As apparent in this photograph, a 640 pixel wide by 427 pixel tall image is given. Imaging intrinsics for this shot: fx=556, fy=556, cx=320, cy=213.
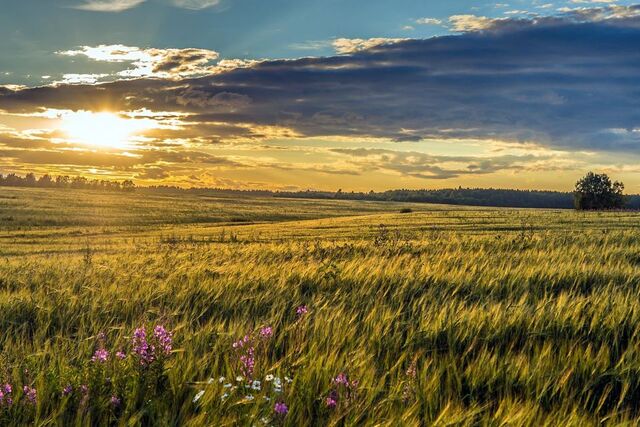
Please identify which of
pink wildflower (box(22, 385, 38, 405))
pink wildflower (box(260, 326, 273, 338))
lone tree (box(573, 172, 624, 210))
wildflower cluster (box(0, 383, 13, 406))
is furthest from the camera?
lone tree (box(573, 172, 624, 210))

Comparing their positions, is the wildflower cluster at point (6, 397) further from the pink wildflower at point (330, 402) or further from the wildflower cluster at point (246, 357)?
the pink wildflower at point (330, 402)

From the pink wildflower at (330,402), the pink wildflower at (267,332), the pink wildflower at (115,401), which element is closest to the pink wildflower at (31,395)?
the pink wildflower at (115,401)

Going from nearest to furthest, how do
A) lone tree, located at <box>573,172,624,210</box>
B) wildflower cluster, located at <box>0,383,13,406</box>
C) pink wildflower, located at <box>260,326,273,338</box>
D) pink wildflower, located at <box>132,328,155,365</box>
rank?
wildflower cluster, located at <box>0,383,13,406</box>
pink wildflower, located at <box>132,328,155,365</box>
pink wildflower, located at <box>260,326,273,338</box>
lone tree, located at <box>573,172,624,210</box>

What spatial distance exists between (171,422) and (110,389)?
0.68 m

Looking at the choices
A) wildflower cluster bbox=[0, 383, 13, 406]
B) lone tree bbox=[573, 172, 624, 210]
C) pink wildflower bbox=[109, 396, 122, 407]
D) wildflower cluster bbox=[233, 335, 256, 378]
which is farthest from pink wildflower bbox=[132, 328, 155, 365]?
lone tree bbox=[573, 172, 624, 210]

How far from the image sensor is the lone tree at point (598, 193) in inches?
4215

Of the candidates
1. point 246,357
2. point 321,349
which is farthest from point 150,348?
point 321,349

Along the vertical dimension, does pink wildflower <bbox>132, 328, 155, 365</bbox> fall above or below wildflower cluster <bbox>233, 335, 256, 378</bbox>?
above

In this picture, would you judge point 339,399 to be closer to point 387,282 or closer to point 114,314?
point 114,314

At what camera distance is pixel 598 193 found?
351ft

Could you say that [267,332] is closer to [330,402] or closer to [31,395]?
[330,402]

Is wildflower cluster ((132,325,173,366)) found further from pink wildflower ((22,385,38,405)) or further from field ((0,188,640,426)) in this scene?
pink wildflower ((22,385,38,405))

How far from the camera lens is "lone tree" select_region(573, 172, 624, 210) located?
351 feet

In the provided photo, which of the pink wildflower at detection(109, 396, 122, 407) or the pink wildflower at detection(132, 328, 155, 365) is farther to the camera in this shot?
the pink wildflower at detection(132, 328, 155, 365)
